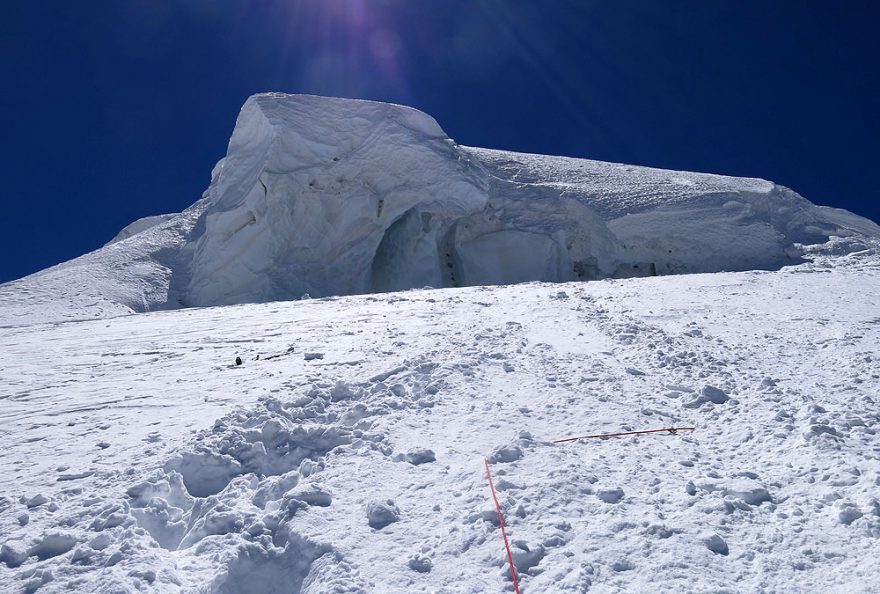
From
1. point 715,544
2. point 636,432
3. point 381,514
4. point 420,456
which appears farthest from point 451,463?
point 715,544

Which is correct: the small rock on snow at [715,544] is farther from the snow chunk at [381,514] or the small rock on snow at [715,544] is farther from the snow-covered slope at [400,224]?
the snow-covered slope at [400,224]

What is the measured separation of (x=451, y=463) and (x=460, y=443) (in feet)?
1.01

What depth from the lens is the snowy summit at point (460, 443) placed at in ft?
10.1

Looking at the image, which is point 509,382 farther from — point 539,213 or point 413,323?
point 539,213

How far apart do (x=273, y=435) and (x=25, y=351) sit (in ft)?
17.8

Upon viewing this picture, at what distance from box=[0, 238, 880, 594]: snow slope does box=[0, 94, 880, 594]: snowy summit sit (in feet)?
0.06

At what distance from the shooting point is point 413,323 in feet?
27.7

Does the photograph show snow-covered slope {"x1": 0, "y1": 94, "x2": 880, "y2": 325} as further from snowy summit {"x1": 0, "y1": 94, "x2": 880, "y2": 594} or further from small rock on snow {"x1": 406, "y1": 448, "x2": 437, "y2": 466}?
small rock on snow {"x1": 406, "y1": 448, "x2": 437, "y2": 466}

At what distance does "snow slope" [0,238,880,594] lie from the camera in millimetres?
3059

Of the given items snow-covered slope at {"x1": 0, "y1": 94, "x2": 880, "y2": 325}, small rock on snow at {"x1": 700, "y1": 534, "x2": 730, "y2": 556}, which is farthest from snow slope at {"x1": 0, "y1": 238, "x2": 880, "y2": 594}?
snow-covered slope at {"x1": 0, "y1": 94, "x2": 880, "y2": 325}

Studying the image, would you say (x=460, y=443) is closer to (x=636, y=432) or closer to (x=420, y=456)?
(x=420, y=456)

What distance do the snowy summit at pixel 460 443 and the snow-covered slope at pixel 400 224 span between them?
6828mm

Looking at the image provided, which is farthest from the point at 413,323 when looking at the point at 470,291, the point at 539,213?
the point at 539,213

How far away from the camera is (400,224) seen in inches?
780
